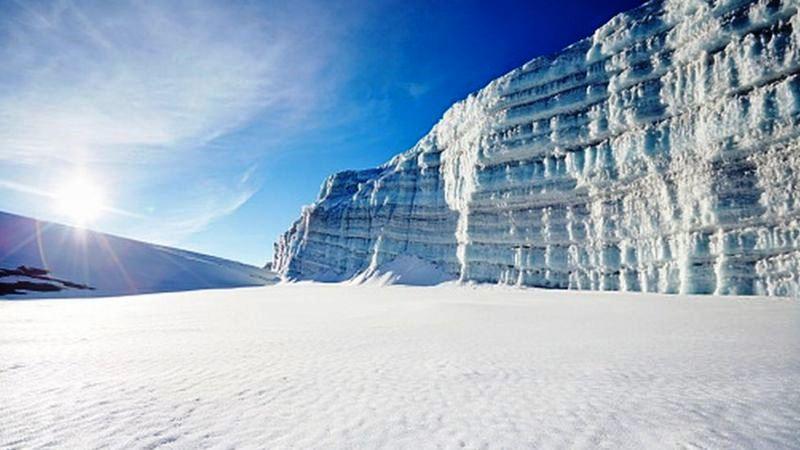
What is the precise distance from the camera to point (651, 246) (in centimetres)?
2269

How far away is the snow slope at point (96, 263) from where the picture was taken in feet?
123

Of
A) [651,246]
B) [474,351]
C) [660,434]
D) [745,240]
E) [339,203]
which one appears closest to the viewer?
[660,434]

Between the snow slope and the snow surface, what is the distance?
32.5 meters

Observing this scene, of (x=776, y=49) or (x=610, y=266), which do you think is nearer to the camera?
(x=776, y=49)

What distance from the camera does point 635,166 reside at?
79.8ft

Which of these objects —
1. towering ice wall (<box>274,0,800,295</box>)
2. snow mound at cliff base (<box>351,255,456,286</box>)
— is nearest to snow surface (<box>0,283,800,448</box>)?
towering ice wall (<box>274,0,800,295</box>)

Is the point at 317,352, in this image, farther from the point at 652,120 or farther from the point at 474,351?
the point at 652,120

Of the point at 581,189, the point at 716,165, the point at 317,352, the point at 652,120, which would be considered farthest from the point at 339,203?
the point at 317,352

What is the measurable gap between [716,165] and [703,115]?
3.12 meters

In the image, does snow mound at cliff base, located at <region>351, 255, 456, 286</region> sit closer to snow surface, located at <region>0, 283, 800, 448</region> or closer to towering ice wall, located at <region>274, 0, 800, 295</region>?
towering ice wall, located at <region>274, 0, 800, 295</region>

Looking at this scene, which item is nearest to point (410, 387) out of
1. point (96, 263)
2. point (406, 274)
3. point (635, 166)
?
point (635, 166)

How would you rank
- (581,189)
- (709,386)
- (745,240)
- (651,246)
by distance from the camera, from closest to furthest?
(709,386) → (745,240) → (651,246) → (581,189)

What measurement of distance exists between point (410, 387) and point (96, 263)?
166ft

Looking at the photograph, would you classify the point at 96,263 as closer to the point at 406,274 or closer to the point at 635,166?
the point at 406,274
